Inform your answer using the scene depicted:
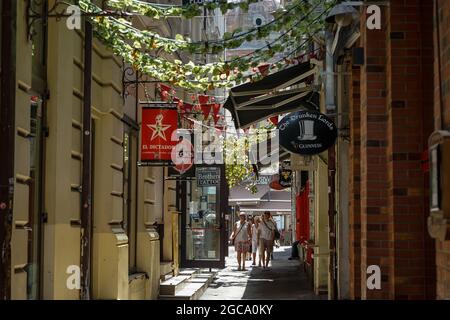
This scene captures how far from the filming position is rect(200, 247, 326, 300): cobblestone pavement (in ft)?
50.7

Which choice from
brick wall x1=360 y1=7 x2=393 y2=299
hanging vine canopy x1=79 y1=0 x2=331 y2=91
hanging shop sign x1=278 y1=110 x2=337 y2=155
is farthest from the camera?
hanging shop sign x1=278 y1=110 x2=337 y2=155

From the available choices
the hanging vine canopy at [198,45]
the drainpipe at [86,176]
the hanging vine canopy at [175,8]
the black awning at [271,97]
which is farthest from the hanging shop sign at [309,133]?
the drainpipe at [86,176]

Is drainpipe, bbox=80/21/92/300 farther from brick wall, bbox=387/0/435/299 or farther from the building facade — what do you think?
brick wall, bbox=387/0/435/299

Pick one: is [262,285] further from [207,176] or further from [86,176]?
[86,176]

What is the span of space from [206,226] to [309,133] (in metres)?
9.04

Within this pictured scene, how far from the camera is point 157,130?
45.2ft

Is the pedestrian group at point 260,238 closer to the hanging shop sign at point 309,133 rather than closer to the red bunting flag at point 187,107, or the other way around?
the red bunting flag at point 187,107

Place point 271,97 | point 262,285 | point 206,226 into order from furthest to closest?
1. point 206,226
2. point 262,285
3. point 271,97

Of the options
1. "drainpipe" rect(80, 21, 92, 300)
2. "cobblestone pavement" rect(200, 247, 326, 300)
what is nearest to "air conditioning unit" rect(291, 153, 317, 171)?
"cobblestone pavement" rect(200, 247, 326, 300)

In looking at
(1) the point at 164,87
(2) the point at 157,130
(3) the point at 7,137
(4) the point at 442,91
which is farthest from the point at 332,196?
(1) the point at 164,87

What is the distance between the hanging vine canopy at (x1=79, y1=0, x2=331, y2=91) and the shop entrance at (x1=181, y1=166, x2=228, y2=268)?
7.40 m

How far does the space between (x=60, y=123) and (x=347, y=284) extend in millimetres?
4522

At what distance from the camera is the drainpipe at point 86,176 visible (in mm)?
9797
